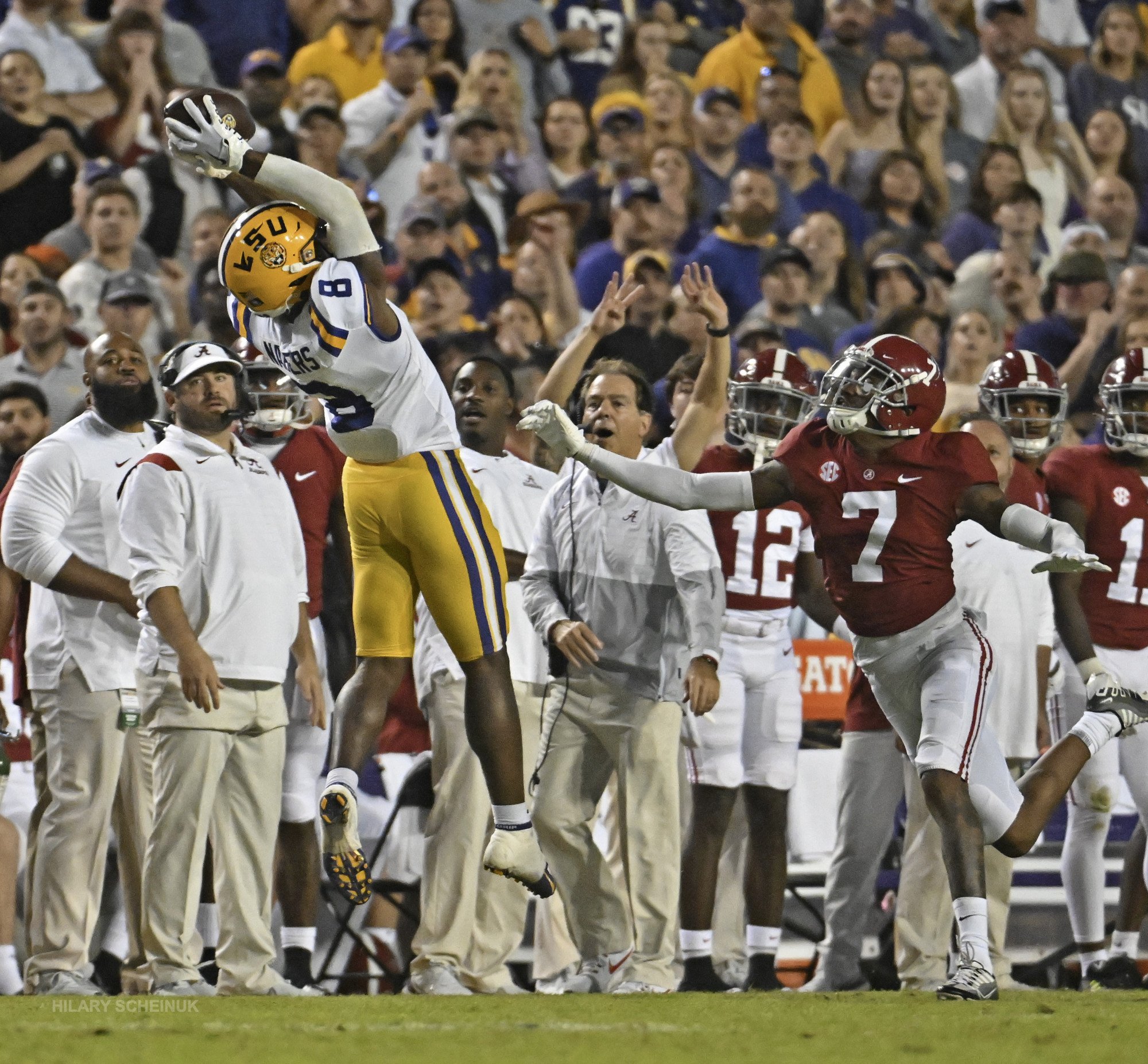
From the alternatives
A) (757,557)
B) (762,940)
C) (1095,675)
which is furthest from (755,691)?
(1095,675)

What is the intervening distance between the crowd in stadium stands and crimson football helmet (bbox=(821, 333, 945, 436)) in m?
0.96

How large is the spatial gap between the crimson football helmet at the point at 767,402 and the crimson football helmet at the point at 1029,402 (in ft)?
2.57

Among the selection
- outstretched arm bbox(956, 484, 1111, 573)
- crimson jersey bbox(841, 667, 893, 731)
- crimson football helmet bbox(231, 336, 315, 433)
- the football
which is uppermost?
the football

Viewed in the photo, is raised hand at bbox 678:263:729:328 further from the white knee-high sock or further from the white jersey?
the white knee-high sock

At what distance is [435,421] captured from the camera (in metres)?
5.76

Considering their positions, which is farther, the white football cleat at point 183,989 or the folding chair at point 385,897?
the folding chair at point 385,897

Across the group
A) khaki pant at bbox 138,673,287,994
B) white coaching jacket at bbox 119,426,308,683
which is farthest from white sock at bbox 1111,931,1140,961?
white coaching jacket at bbox 119,426,308,683

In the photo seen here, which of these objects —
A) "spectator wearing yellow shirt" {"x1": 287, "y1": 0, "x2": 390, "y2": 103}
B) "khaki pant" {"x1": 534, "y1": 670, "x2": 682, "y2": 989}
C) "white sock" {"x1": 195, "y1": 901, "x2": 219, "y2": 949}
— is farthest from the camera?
"spectator wearing yellow shirt" {"x1": 287, "y1": 0, "x2": 390, "y2": 103}

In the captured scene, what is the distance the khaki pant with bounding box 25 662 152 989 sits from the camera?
6344 mm

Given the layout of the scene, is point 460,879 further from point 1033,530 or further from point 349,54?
point 349,54

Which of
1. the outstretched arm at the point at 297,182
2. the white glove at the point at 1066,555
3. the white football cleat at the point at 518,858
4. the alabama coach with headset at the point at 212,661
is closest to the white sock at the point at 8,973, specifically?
the alabama coach with headset at the point at 212,661

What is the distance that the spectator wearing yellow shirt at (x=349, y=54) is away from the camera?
36.9 ft

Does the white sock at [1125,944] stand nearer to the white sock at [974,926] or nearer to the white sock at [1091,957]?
the white sock at [1091,957]

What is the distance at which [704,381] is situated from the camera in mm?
7082
